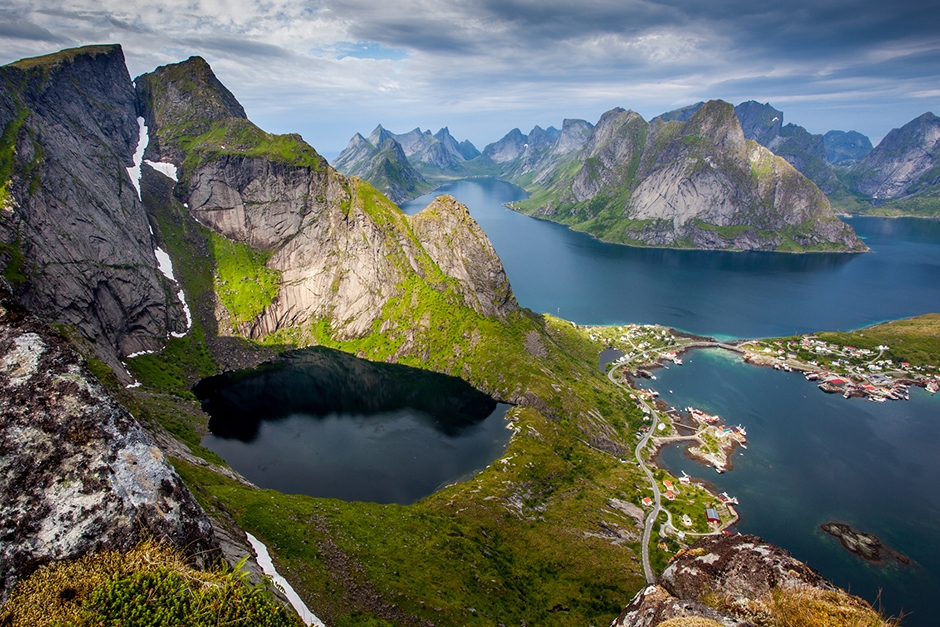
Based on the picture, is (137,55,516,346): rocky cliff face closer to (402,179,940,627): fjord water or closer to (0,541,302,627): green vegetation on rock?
(402,179,940,627): fjord water

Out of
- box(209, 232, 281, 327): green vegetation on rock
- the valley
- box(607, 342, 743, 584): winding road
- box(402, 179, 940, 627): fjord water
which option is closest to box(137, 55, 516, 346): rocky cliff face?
the valley

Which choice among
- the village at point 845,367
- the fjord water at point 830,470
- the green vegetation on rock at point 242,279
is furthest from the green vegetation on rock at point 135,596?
the village at point 845,367

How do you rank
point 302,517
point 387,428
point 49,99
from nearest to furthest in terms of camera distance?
point 302,517 → point 387,428 → point 49,99

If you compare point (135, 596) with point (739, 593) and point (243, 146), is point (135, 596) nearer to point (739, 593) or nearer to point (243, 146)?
point (739, 593)

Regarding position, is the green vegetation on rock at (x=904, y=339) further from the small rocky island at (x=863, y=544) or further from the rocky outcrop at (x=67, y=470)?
the rocky outcrop at (x=67, y=470)

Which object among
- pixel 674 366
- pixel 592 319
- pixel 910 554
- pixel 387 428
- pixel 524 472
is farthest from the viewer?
pixel 592 319

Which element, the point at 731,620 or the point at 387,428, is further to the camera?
the point at 387,428

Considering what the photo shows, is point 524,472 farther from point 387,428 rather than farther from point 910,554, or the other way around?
point 910,554

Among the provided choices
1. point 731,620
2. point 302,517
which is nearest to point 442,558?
point 302,517
